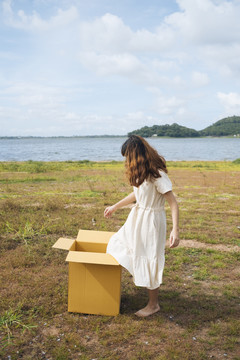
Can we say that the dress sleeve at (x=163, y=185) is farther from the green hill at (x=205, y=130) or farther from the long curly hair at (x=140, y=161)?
the green hill at (x=205, y=130)

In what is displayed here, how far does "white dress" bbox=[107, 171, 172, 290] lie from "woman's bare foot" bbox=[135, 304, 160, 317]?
1.19 ft

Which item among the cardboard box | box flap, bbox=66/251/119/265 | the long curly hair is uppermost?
the long curly hair

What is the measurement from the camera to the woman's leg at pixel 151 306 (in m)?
2.97

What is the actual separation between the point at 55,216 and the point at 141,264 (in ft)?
13.1

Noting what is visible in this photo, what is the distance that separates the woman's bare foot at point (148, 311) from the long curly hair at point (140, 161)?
1.23 metres

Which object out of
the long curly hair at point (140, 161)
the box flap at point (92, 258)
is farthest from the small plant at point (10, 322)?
the long curly hair at point (140, 161)

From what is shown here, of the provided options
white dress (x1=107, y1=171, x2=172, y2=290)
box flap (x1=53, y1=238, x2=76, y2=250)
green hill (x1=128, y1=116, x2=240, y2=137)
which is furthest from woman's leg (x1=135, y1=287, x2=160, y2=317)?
green hill (x1=128, y1=116, x2=240, y2=137)

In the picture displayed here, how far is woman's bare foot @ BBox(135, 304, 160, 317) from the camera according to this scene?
2.97 meters

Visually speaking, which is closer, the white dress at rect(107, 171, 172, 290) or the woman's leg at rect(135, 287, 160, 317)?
the white dress at rect(107, 171, 172, 290)

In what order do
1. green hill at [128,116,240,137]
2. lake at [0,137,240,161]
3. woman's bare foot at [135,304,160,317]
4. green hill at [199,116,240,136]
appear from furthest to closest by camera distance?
green hill at [199,116,240,136]
green hill at [128,116,240,137]
lake at [0,137,240,161]
woman's bare foot at [135,304,160,317]

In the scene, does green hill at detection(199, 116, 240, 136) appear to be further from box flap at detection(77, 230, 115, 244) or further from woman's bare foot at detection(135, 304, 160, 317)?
woman's bare foot at detection(135, 304, 160, 317)

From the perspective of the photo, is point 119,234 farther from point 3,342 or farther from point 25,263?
point 25,263

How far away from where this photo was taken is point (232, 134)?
449 ft

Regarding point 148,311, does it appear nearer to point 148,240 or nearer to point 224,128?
point 148,240
